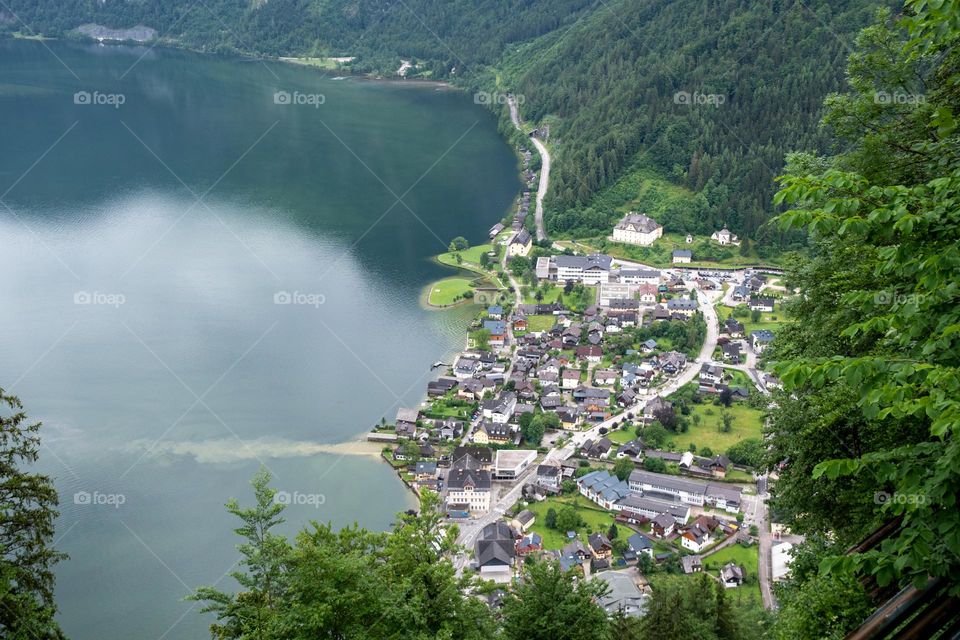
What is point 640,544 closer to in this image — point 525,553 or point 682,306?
point 525,553

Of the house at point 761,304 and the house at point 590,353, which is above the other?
the house at point 761,304

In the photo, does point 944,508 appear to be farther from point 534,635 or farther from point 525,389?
point 525,389

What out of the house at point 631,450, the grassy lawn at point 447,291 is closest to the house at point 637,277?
the grassy lawn at point 447,291

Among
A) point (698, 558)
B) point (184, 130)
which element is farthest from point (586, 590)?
point (184, 130)

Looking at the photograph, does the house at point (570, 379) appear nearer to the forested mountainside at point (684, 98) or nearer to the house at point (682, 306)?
the house at point (682, 306)

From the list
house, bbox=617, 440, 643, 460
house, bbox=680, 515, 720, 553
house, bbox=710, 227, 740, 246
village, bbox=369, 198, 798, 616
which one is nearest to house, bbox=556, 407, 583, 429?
village, bbox=369, 198, 798, 616

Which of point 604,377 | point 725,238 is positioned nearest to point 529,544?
point 604,377
